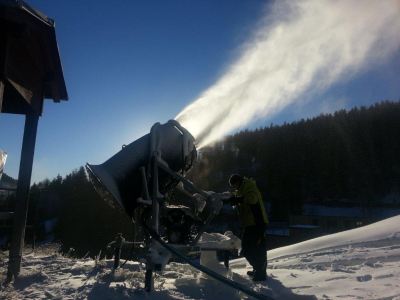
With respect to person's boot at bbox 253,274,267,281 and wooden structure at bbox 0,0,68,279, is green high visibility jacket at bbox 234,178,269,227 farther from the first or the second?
wooden structure at bbox 0,0,68,279

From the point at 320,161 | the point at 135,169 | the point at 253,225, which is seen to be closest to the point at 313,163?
the point at 320,161

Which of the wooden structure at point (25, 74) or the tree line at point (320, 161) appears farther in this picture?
the tree line at point (320, 161)

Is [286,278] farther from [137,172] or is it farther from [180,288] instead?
[137,172]

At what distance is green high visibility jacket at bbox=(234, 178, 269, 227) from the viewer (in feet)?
14.2

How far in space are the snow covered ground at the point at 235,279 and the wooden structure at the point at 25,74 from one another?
0.82m

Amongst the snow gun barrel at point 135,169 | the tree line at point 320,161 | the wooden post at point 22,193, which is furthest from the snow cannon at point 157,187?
the tree line at point 320,161

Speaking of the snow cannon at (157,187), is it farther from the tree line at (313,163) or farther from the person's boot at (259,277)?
the tree line at (313,163)

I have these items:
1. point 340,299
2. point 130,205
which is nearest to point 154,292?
point 130,205

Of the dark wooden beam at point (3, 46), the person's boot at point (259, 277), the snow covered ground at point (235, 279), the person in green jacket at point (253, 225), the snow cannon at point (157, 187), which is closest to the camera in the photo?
the snow covered ground at point (235, 279)

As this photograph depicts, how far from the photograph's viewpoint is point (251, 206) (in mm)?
4387

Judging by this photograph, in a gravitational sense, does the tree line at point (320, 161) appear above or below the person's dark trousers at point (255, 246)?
above

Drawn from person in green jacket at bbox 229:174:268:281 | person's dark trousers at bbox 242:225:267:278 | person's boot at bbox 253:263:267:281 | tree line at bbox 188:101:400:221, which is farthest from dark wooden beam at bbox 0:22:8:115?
tree line at bbox 188:101:400:221

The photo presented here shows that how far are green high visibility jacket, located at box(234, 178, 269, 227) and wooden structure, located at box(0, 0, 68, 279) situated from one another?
3231mm

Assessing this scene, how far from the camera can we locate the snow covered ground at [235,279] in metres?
3.28
